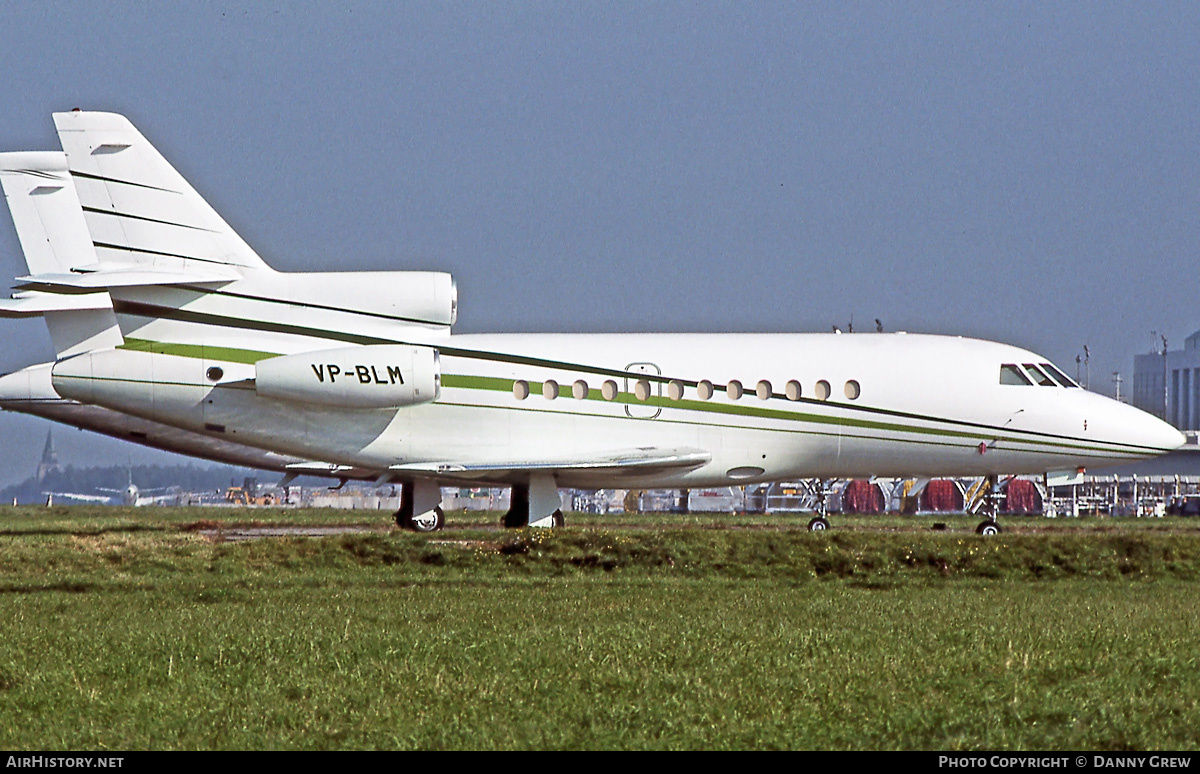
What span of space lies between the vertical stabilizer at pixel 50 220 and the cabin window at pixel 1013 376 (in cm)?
1806

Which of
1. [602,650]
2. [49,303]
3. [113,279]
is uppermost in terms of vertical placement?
[113,279]

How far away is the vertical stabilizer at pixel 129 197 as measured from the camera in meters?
28.5

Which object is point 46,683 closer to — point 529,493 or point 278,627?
point 278,627

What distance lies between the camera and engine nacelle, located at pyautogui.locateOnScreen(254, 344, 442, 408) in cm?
2886

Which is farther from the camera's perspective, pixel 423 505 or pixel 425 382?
pixel 423 505

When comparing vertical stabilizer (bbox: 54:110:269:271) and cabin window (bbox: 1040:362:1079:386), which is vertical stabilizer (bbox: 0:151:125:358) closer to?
vertical stabilizer (bbox: 54:110:269:271)

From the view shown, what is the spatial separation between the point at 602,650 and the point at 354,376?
17372mm

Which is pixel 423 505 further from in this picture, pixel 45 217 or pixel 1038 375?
pixel 1038 375

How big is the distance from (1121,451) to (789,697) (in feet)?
75.2

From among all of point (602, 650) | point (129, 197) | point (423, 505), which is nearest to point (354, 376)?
point (423, 505)

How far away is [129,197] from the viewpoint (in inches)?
1125

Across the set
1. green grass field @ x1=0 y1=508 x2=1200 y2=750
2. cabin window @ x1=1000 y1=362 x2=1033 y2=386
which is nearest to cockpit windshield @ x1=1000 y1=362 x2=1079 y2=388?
cabin window @ x1=1000 y1=362 x2=1033 y2=386

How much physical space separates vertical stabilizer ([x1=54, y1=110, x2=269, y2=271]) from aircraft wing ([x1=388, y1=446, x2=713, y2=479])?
6.05m
